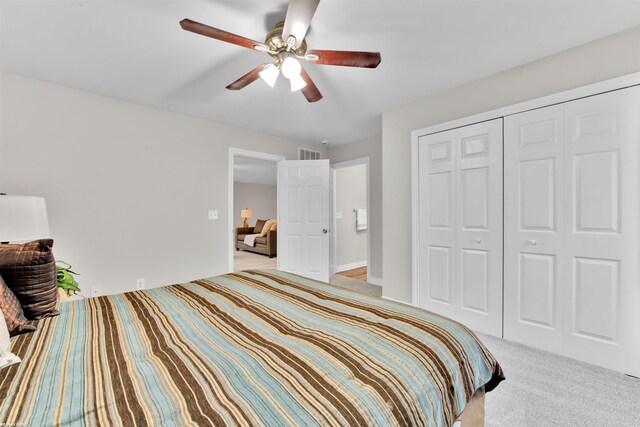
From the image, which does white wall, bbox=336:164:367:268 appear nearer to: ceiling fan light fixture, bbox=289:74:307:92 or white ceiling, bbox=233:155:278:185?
white ceiling, bbox=233:155:278:185

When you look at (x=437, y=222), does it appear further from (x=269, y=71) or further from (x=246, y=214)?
(x=246, y=214)

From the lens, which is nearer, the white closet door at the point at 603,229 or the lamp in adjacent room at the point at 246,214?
the white closet door at the point at 603,229

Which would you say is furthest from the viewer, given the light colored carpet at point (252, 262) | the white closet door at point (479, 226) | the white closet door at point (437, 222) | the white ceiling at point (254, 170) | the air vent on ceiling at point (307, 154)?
the white ceiling at point (254, 170)

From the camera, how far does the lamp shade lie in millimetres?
1870

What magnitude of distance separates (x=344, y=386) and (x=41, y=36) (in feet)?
9.43

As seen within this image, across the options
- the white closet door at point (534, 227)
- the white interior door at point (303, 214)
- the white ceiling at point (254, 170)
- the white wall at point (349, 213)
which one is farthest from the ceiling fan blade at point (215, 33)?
the white ceiling at point (254, 170)

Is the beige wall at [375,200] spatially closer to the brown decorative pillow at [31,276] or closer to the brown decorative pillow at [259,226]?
the brown decorative pillow at [31,276]

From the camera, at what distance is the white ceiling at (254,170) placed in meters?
6.50

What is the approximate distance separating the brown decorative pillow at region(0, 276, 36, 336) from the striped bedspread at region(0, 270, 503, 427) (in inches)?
2.2

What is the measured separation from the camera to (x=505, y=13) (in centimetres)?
174

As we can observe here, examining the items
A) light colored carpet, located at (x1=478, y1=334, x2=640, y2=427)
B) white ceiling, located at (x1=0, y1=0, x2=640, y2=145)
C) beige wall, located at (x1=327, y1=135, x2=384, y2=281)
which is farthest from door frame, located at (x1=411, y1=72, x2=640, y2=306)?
beige wall, located at (x1=327, y1=135, x2=384, y2=281)

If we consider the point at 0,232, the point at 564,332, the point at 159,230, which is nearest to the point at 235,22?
the point at 0,232

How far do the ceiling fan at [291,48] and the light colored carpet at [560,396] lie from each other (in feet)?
7.27

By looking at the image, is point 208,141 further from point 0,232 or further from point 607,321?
point 607,321
